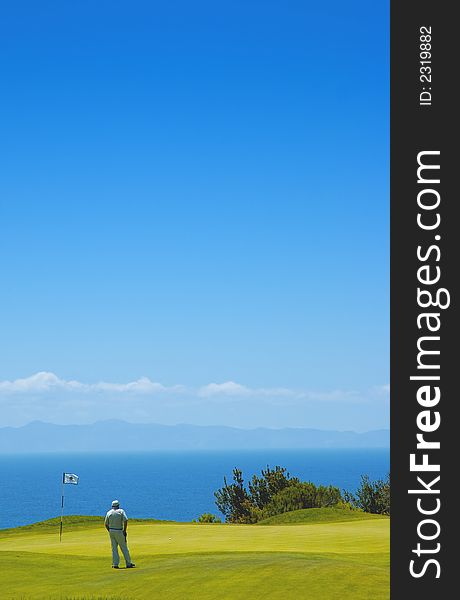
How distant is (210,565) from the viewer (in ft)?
66.1

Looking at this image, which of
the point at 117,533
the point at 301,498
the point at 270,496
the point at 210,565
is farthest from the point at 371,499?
the point at 210,565

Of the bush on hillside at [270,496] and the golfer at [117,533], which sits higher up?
the golfer at [117,533]

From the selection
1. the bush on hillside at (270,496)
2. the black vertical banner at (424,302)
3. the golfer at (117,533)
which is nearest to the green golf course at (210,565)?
the golfer at (117,533)

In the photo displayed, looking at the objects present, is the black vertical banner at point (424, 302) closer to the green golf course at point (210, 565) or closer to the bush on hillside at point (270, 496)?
the green golf course at point (210, 565)

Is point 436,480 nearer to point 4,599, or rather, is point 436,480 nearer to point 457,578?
point 457,578

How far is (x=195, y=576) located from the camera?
18969 millimetres

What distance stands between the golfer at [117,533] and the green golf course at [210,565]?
0.34 meters

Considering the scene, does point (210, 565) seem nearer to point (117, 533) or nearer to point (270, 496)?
point (117, 533)

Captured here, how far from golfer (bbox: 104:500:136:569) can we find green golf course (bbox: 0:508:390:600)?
34 centimetres

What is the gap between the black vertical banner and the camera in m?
8.64

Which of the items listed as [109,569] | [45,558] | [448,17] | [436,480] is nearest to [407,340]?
[436,480]

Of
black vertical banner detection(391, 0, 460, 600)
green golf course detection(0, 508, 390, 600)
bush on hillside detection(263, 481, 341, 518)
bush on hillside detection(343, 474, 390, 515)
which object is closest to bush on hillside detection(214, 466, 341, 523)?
bush on hillside detection(263, 481, 341, 518)

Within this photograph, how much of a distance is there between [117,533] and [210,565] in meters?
3.32

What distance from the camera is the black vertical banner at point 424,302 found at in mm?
8641
